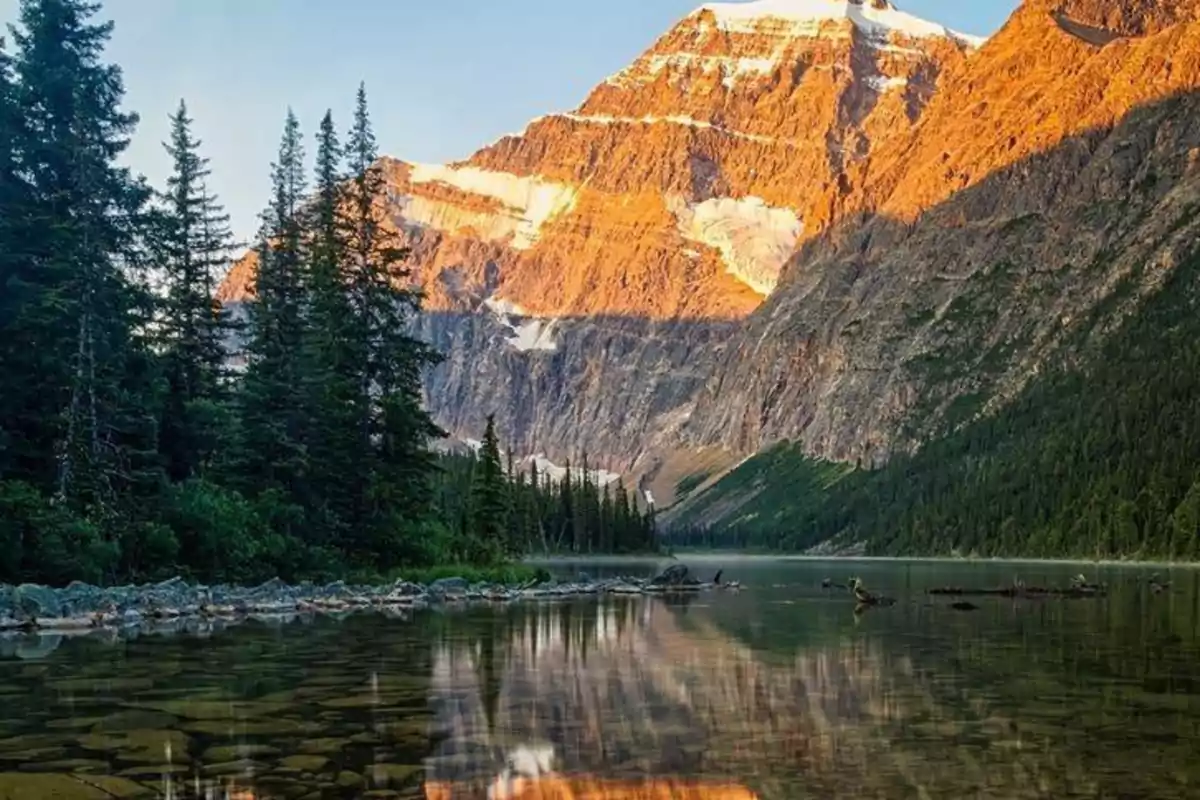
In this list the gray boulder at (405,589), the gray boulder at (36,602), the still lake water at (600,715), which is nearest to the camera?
the still lake water at (600,715)

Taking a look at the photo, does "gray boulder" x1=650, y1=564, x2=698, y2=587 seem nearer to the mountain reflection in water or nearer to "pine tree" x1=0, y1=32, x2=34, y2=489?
"pine tree" x1=0, y1=32, x2=34, y2=489

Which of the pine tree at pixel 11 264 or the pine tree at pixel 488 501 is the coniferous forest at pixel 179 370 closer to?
the pine tree at pixel 11 264

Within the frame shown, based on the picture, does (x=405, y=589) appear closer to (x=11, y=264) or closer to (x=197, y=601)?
(x=197, y=601)

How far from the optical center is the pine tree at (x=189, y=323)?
2083 inches

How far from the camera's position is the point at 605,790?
13.8m

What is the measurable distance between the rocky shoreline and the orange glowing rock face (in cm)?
2369

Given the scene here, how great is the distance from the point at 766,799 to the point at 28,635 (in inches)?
1007

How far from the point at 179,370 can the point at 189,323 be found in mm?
3271

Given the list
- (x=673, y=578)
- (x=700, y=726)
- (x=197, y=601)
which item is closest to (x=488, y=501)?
(x=673, y=578)

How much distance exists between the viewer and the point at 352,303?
65.4m

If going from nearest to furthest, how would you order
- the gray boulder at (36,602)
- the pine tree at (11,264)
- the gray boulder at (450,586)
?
the gray boulder at (36,602)
the pine tree at (11,264)
the gray boulder at (450,586)

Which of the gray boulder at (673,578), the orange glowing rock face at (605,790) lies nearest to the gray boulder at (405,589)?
the gray boulder at (673,578)

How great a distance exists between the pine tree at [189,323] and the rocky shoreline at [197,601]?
28.0ft

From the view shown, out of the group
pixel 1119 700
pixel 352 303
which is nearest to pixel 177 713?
pixel 1119 700
